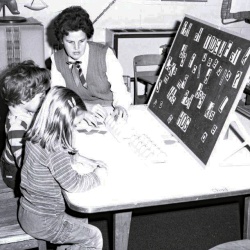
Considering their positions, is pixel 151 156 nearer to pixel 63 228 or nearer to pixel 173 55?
pixel 63 228

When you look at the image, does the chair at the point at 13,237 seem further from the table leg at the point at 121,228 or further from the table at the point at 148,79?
the table at the point at 148,79

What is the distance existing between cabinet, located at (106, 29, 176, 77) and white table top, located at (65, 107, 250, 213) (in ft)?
8.50

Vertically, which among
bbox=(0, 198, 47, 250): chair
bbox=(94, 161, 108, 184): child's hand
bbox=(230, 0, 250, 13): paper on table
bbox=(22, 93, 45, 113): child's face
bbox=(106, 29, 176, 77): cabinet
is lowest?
bbox=(0, 198, 47, 250): chair

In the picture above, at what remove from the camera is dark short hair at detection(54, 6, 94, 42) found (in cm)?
242

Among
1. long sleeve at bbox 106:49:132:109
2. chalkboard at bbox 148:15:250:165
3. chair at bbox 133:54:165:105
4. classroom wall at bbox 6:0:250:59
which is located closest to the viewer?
chalkboard at bbox 148:15:250:165

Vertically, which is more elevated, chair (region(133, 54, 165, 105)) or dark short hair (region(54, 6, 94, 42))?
dark short hair (region(54, 6, 94, 42))

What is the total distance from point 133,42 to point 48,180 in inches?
124

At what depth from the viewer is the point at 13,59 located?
3.81 m

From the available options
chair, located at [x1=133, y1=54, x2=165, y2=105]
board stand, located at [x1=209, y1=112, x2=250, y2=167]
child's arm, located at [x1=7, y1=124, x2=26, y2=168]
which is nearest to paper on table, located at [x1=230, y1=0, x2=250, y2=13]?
chair, located at [x1=133, y1=54, x2=165, y2=105]

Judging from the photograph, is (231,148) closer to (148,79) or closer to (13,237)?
(13,237)

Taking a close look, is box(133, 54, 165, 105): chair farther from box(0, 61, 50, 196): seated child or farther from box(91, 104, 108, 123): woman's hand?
box(0, 61, 50, 196): seated child

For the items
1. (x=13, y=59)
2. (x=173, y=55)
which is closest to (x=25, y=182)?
(x=173, y=55)

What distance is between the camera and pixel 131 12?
459 centimetres

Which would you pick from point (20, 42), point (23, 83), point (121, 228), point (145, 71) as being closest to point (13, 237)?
point (121, 228)
